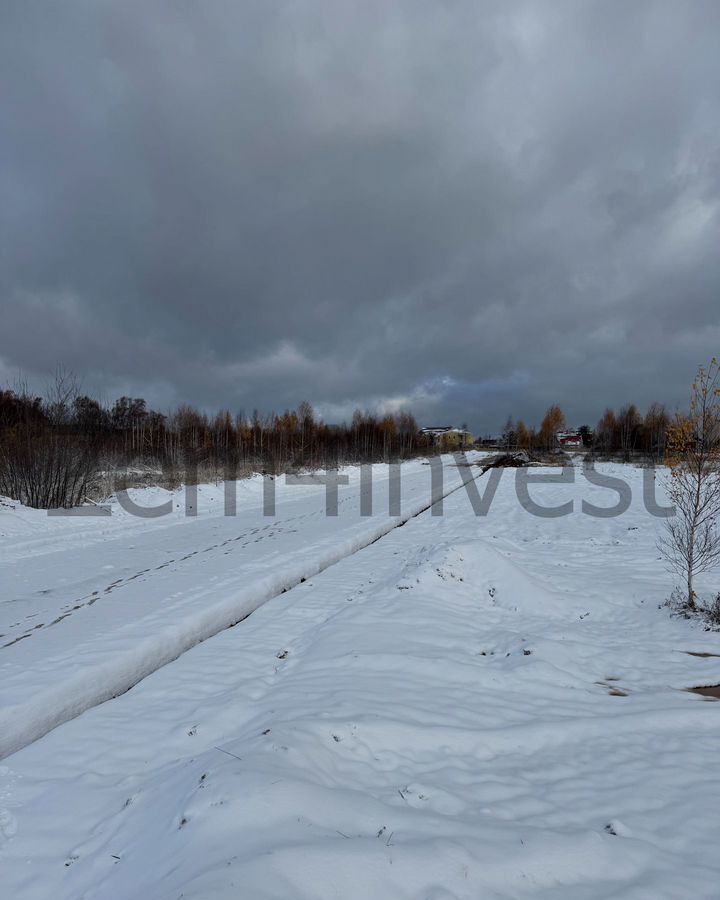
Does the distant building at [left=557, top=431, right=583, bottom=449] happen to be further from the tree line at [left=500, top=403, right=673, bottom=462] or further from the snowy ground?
the snowy ground

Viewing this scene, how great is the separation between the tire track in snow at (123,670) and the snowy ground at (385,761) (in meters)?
0.18

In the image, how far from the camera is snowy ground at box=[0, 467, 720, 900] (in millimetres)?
2375

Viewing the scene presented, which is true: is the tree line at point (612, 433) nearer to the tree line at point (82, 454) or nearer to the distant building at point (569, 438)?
the distant building at point (569, 438)

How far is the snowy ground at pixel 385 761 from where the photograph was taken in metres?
→ 2.38

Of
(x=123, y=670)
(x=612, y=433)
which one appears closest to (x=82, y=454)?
(x=123, y=670)

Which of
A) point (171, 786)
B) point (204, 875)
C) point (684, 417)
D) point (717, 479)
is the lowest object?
point (171, 786)

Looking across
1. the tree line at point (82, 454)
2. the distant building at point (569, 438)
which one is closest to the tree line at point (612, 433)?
the distant building at point (569, 438)

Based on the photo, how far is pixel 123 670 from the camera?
4719 mm

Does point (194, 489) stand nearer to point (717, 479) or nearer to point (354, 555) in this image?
point (354, 555)

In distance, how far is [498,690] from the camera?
4762 mm

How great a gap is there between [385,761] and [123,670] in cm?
290

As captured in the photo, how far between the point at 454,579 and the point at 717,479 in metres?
4.44

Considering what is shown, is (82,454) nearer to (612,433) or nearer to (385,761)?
(385,761)

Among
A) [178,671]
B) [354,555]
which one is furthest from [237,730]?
[354,555]
